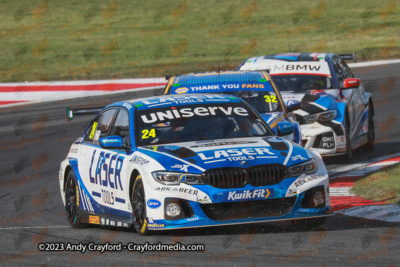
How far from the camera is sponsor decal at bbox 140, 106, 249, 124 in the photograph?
8.35 metres

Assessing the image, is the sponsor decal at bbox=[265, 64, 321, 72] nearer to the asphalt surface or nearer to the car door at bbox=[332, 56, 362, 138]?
the car door at bbox=[332, 56, 362, 138]

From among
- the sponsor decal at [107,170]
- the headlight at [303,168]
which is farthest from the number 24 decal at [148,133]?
the headlight at [303,168]

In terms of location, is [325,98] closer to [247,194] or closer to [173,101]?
[173,101]

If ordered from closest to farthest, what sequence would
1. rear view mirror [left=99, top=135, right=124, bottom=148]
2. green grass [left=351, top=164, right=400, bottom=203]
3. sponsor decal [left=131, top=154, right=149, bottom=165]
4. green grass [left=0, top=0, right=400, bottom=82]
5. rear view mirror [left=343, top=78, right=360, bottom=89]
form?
sponsor decal [left=131, top=154, right=149, bottom=165]
rear view mirror [left=99, top=135, right=124, bottom=148]
green grass [left=351, top=164, right=400, bottom=203]
rear view mirror [left=343, top=78, right=360, bottom=89]
green grass [left=0, top=0, right=400, bottom=82]

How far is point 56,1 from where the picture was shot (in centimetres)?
3353

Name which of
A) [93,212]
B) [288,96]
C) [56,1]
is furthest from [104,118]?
[56,1]

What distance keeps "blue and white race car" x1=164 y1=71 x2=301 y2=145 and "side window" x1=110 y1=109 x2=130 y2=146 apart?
2.83 meters

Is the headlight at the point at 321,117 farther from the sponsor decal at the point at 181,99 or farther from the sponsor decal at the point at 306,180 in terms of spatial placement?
the sponsor decal at the point at 306,180

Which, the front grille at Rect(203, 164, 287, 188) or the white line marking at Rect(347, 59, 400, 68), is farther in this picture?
the white line marking at Rect(347, 59, 400, 68)

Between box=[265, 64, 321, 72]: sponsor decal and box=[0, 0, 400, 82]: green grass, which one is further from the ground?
box=[265, 64, 321, 72]: sponsor decal

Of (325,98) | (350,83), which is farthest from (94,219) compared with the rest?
(350,83)

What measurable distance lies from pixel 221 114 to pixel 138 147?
3.07ft

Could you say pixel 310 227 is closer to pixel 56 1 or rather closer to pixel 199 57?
pixel 199 57

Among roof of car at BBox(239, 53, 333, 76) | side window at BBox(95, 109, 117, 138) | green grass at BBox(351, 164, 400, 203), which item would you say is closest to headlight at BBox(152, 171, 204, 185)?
side window at BBox(95, 109, 117, 138)
